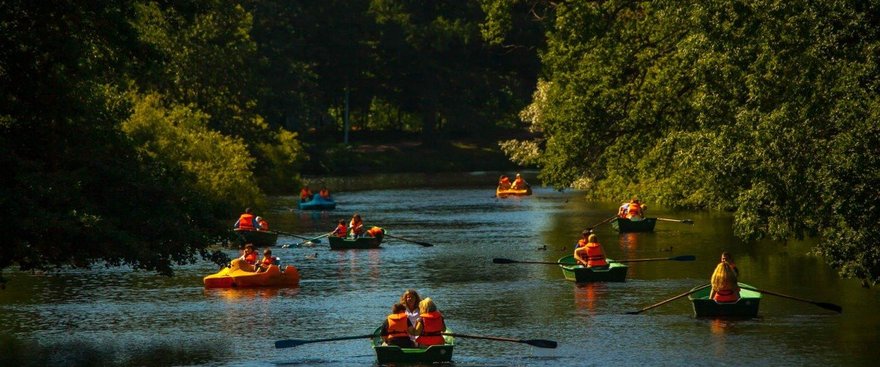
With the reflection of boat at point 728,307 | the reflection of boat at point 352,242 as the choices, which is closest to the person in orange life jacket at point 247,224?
the reflection of boat at point 352,242

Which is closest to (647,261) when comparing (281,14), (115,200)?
(115,200)

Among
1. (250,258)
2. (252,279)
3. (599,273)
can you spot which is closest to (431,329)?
(599,273)

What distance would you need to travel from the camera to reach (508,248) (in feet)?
188

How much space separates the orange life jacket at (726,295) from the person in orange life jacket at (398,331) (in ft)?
30.8

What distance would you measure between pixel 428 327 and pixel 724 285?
9.26 meters

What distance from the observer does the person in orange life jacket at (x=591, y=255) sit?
148 feet

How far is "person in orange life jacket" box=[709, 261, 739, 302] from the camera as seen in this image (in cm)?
3553

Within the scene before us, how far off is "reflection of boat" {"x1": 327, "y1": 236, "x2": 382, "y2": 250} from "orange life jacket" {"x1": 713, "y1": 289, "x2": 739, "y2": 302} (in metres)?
24.6

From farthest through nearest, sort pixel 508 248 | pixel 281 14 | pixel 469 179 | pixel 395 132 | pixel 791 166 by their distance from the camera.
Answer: pixel 395 132, pixel 281 14, pixel 469 179, pixel 508 248, pixel 791 166

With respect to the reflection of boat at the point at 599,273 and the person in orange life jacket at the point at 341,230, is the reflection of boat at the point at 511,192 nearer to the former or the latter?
the person in orange life jacket at the point at 341,230

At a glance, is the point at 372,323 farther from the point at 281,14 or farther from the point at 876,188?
the point at 281,14

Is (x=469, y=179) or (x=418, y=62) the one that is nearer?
(x=469, y=179)

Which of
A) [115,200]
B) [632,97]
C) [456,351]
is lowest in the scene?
[456,351]

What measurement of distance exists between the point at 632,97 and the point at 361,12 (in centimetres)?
8314
